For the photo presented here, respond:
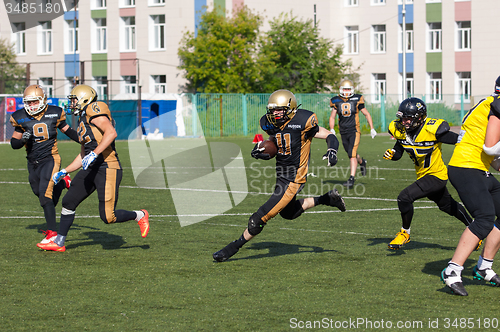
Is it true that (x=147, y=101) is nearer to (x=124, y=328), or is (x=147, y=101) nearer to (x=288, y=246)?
(x=288, y=246)

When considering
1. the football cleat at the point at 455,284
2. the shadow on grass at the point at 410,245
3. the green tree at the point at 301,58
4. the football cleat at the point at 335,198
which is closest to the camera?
the football cleat at the point at 455,284

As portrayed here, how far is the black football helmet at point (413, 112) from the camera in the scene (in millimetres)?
6555

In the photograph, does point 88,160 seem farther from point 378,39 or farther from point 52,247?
point 378,39

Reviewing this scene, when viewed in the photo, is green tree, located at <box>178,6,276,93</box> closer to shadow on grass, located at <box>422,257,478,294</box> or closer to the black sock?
the black sock

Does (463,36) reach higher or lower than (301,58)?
higher

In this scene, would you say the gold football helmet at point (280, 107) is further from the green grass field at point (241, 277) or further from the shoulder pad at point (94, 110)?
the shoulder pad at point (94, 110)

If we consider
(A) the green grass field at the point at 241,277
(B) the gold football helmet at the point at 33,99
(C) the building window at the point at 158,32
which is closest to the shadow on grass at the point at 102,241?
(A) the green grass field at the point at 241,277

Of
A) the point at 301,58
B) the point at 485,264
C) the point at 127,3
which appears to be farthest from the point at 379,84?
the point at 485,264

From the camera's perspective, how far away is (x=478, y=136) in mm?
5426

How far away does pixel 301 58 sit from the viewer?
4125 centimetres

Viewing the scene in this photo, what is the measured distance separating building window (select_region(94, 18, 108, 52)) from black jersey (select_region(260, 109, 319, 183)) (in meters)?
38.5

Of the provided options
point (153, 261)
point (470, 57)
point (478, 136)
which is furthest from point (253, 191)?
point (470, 57)

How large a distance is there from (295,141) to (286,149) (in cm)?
13

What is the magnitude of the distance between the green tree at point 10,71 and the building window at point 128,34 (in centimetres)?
759
